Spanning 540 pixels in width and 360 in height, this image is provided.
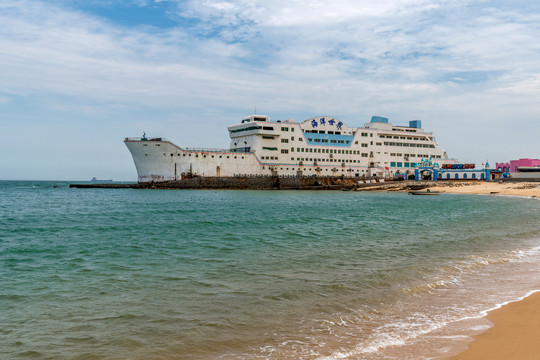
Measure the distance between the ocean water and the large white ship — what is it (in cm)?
4349

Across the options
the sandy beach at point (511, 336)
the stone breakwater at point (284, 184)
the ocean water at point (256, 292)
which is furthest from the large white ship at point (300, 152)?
the sandy beach at point (511, 336)

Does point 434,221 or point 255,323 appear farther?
point 434,221

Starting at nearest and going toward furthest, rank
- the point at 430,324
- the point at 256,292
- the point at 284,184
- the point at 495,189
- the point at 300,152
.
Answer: the point at 430,324 < the point at 256,292 < the point at 495,189 < the point at 284,184 < the point at 300,152

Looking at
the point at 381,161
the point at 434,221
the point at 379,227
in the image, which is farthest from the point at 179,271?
the point at 381,161

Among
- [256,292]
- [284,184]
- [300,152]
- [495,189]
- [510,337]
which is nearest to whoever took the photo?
[510,337]

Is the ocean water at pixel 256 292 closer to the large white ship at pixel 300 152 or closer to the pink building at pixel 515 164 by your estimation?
the large white ship at pixel 300 152

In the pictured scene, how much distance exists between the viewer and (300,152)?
7288cm

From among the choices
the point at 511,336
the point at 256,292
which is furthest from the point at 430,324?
the point at 256,292

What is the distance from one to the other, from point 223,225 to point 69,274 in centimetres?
1242

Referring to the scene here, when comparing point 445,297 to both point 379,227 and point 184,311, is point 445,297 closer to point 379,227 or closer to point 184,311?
point 184,311

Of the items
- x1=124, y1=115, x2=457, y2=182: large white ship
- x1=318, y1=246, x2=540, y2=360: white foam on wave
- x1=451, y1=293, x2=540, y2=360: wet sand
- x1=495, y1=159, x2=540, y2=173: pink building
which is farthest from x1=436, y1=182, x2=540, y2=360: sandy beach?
x1=495, y1=159, x2=540, y2=173: pink building

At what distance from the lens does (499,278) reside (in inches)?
431

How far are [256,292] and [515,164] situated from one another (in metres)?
102

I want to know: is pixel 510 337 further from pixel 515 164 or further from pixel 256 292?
pixel 515 164
